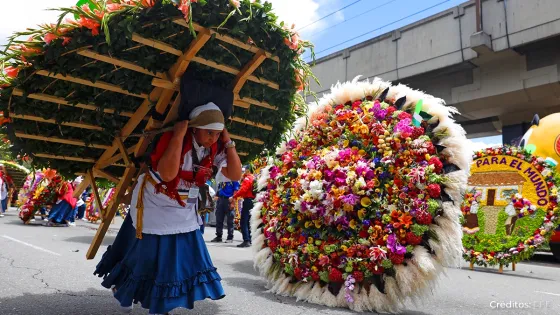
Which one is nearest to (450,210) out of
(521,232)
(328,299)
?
(328,299)

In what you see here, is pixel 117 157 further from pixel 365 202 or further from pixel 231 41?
pixel 365 202

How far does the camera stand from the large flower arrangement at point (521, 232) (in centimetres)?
648

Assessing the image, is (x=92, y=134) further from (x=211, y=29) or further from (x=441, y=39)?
(x=441, y=39)

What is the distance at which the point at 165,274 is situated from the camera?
281 cm

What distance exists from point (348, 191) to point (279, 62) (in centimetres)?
148

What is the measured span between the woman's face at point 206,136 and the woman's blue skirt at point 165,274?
627 millimetres

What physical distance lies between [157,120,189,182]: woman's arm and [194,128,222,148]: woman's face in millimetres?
134

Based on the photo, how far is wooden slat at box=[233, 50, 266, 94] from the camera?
2848 millimetres

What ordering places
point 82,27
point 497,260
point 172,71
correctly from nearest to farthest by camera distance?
point 82,27 → point 172,71 → point 497,260

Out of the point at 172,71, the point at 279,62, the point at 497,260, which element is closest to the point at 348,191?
the point at 279,62

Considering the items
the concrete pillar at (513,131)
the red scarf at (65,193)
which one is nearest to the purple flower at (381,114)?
the red scarf at (65,193)

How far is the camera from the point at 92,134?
11.2 feet

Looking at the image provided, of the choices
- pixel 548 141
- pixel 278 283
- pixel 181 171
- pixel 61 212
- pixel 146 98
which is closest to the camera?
pixel 181 171

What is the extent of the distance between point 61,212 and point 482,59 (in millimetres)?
13626
